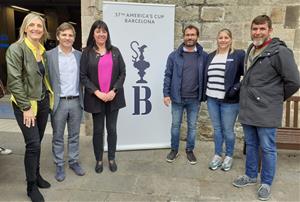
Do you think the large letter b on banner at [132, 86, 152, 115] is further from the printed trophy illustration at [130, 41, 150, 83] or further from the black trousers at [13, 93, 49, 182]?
the black trousers at [13, 93, 49, 182]

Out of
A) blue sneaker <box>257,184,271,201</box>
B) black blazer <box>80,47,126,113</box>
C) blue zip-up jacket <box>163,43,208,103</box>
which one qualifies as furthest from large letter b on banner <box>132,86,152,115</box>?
blue sneaker <box>257,184,271,201</box>

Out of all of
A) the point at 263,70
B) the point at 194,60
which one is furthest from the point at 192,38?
the point at 263,70

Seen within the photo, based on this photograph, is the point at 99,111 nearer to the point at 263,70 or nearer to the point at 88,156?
the point at 88,156

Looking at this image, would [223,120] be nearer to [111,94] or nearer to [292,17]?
[111,94]

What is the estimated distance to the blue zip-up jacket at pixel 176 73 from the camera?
3848 millimetres

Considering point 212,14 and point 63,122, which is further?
point 212,14

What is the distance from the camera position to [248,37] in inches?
183

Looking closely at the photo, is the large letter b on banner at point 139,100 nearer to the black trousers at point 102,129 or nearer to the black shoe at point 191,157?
the black trousers at point 102,129

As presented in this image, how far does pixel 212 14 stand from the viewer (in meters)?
4.68

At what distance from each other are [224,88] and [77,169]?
1.94 meters

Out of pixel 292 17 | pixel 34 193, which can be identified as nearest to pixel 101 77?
pixel 34 193

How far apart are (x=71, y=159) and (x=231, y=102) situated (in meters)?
1.97

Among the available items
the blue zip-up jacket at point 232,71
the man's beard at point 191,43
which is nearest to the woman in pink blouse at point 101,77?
the man's beard at point 191,43

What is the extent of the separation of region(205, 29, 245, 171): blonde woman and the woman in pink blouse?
105 centimetres
